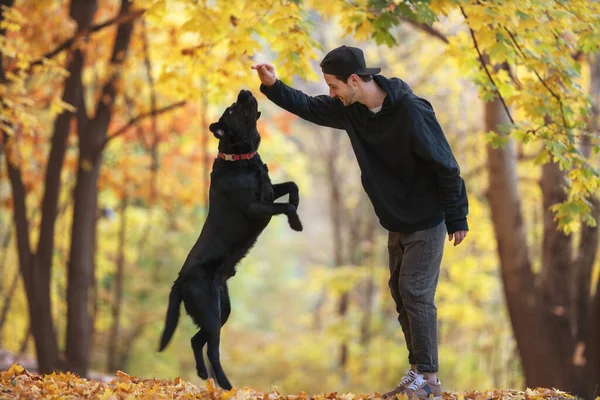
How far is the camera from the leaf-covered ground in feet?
12.9

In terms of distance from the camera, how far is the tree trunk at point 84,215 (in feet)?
31.3

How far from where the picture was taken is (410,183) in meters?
4.14

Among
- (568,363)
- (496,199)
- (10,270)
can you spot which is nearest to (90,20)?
(496,199)

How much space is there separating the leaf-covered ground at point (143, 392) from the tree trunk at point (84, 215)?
4.90 meters

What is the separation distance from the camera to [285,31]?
5715mm

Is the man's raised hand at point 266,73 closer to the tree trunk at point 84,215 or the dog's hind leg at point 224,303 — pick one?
the dog's hind leg at point 224,303

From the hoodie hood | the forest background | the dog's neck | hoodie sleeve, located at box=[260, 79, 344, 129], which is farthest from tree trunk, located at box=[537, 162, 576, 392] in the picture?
the dog's neck

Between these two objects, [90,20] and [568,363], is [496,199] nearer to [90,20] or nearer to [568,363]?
[568,363]

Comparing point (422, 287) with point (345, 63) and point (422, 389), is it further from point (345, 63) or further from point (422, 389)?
point (345, 63)

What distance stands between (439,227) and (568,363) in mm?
5001

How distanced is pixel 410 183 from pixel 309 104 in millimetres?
889

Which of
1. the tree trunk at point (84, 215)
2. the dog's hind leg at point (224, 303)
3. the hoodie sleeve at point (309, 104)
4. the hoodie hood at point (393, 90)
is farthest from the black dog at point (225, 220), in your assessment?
the tree trunk at point (84, 215)

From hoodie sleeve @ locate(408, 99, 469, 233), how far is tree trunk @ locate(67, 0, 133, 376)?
21.0ft

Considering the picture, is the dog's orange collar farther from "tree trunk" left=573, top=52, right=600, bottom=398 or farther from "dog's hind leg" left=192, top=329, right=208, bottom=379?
"tree trunk" left=573, top=52, right=600, bottom=398
